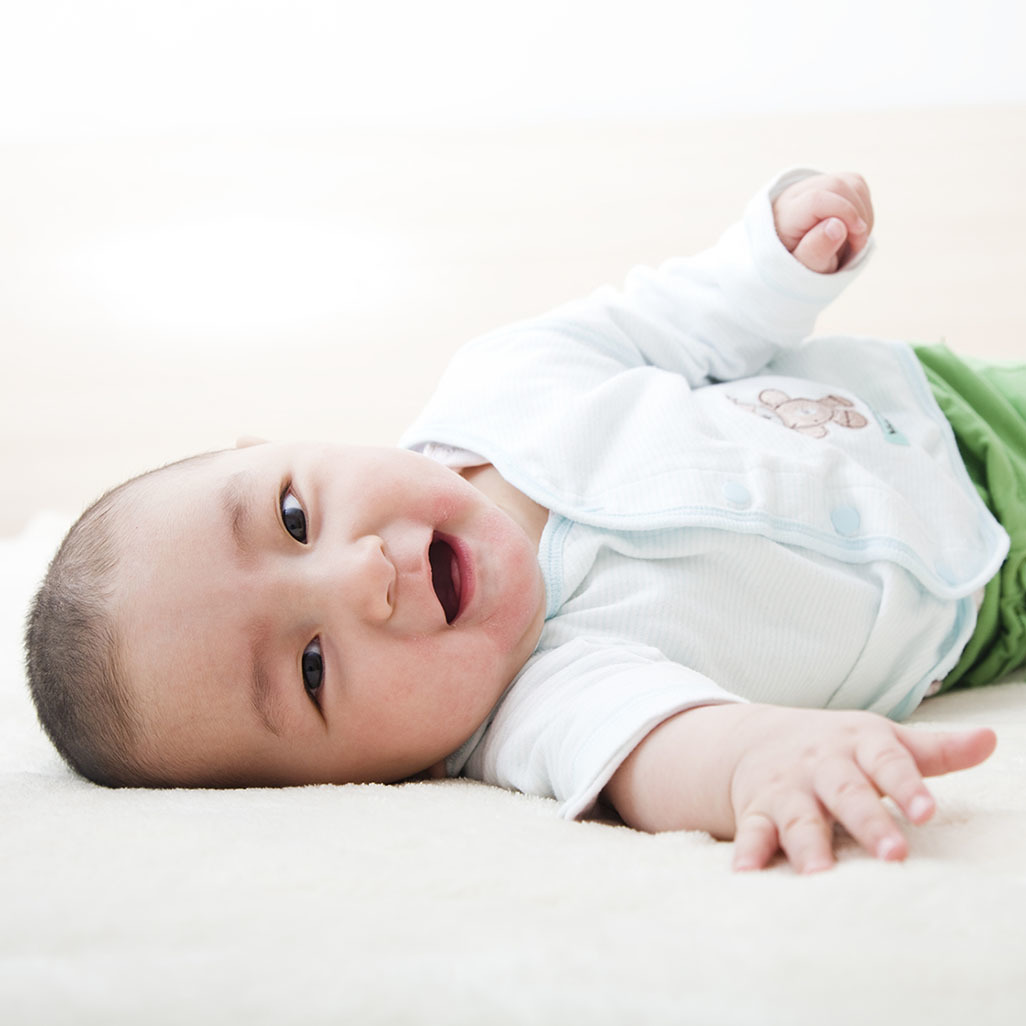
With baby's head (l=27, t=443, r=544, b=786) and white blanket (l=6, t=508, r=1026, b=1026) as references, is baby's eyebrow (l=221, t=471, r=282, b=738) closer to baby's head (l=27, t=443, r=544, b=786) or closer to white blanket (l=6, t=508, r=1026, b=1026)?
baby's head (l=27, t=443, r=544, b=786)

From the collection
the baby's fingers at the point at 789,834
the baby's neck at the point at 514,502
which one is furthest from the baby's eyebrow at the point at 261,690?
the baby's fingers at the point at 789,834

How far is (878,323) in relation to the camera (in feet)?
5.99

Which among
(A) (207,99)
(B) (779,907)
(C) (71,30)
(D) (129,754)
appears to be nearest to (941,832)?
(B) (779,907)

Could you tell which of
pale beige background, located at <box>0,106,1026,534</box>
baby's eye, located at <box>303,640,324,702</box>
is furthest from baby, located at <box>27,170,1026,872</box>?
pale beige background, located at <box>0,106,1026,534</box>

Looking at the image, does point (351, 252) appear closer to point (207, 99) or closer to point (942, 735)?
point (207, 99)

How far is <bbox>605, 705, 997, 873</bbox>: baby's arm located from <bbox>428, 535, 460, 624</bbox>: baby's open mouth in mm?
248

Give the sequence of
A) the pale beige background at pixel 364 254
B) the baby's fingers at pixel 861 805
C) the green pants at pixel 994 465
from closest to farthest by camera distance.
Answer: the baby's fingers at pixel 861 805, the green pants at pixel 994 465, the pale beige background at pixel 364 254

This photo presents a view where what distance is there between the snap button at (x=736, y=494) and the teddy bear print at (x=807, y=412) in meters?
0.13

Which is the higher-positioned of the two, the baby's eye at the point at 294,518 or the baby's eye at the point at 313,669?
the baby's eye at the point at 294,518

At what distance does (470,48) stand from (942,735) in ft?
8.45

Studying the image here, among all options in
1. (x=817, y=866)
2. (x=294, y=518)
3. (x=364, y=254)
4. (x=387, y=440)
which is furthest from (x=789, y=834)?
(x=364, y=254)

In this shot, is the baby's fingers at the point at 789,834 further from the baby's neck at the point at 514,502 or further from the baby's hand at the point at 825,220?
the baby's hand at the point at 825,220

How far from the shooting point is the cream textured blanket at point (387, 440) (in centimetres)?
41

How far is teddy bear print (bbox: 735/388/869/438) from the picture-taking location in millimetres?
1083
